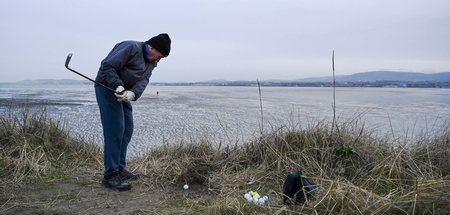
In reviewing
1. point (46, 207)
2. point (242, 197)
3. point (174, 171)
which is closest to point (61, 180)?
point (46, 207)

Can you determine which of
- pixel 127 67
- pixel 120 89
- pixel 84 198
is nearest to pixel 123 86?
pixel 120 89

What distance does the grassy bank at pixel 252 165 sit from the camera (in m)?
3.14

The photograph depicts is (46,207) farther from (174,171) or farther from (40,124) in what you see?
(40,124)

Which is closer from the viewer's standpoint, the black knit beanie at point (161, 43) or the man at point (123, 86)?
the man at point (123, 86)

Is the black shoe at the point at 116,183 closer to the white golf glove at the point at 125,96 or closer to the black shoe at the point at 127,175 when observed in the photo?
the black shoe at the point at 127,175

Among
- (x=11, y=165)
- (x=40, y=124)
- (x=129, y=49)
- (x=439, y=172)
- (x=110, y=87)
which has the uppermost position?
(x=129, y=49)

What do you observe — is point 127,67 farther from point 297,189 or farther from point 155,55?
point 297,189

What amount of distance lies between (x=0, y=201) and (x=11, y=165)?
92 cm

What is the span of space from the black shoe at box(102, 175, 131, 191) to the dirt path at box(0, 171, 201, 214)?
0.05 m

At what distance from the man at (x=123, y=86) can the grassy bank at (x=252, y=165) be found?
45 cm

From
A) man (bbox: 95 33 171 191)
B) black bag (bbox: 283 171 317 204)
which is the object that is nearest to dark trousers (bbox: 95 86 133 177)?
man (bbox: 95 33 171 191)

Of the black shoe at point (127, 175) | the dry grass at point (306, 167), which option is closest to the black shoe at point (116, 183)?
the black shoe at point (127, 175)

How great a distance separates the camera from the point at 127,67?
3.83 metres

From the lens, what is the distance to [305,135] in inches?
185
